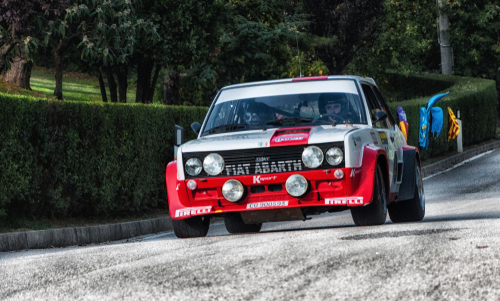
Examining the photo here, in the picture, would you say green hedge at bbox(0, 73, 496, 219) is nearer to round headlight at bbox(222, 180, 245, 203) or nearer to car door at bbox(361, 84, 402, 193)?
round headlight at bbox(222, 180, 245, 203)

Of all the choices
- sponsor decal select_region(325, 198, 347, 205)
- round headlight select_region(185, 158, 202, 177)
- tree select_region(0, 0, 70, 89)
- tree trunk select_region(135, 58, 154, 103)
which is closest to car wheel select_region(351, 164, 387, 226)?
sponsor decal select_region(325, 198, 347, 205)

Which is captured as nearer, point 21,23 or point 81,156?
point 81,156

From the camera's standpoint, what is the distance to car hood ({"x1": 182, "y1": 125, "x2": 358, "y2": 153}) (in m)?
8.77

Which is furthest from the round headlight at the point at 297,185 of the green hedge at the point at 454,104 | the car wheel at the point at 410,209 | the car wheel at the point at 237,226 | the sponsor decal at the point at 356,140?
the green hedge at the point at 454,104

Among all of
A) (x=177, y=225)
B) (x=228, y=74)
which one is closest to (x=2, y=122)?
(x=177, y=225)

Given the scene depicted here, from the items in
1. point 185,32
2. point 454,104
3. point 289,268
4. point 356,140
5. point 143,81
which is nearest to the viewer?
point 289,268

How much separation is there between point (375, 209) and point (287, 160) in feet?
3.89

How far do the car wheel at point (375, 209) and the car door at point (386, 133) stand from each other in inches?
18.1

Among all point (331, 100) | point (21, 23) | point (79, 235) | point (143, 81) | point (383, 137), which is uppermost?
point (21, 23)

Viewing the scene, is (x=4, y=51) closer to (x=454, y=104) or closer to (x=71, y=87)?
(x=454, y=104)

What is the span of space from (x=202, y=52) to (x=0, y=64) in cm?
842

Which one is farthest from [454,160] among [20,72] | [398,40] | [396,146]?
[396,146]

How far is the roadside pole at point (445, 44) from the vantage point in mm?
44500

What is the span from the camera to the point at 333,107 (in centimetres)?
989
